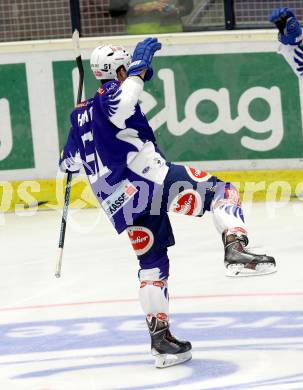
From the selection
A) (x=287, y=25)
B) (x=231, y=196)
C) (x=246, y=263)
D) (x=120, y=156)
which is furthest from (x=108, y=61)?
(x=287, y=25)

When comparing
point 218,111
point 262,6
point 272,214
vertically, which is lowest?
point 272,214

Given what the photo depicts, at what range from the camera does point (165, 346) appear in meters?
6.38

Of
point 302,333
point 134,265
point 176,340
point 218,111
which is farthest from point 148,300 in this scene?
point 218,111

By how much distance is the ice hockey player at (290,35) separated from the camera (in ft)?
28.4

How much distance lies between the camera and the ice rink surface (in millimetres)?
6145

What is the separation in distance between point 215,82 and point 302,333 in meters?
5.30

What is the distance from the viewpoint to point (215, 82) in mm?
11750

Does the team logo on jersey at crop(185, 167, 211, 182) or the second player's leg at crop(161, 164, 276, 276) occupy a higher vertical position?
the team logo on jersey at crop(185, 167, 211, 182)

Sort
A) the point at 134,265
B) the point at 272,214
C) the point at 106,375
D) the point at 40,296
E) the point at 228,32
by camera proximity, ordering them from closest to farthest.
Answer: the point at 106,375 → the point at 40,296 → the point at 134,265 → the point at 272,214 → the point at 228,32

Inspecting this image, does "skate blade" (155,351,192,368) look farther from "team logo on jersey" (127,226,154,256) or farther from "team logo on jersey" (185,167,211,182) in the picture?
"team logo on jersey" (185,167,211,182)

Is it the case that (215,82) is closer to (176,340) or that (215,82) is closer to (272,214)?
(272,214)

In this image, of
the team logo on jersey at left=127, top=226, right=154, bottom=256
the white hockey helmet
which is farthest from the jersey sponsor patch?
the white hockey helmet

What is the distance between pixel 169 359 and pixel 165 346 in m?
0.07

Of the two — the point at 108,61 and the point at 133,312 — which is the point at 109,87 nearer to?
the point at 108,61
